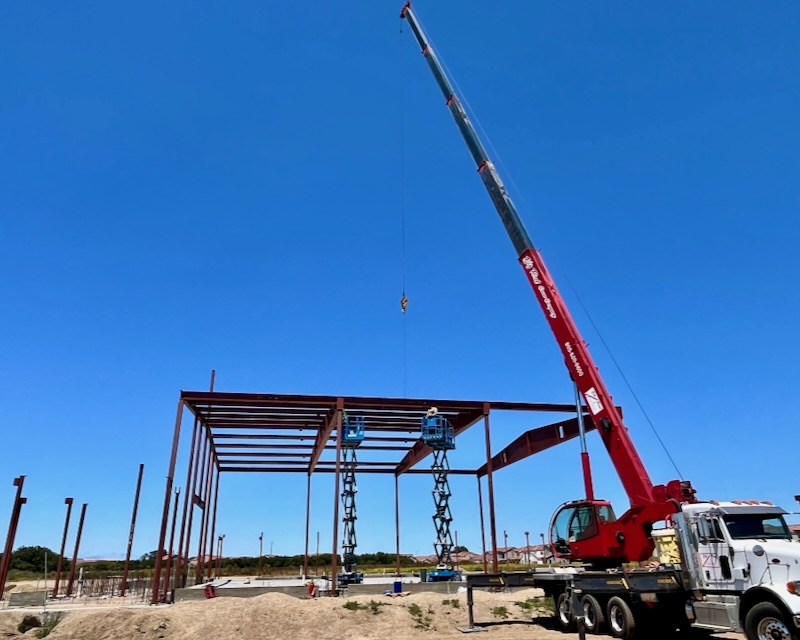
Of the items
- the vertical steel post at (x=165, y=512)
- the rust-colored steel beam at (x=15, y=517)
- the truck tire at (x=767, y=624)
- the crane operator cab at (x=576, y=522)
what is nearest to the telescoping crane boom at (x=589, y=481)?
the crane operator cab at (x=576, y=522)

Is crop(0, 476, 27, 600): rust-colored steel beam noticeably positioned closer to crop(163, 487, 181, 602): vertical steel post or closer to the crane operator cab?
crop(163, 487, 181, 602): vertical steel post

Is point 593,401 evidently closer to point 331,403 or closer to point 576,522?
point 576,522

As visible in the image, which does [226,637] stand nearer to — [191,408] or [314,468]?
[191,408]

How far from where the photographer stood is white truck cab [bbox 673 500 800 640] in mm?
10727

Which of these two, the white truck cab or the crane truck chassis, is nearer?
the white truck cab

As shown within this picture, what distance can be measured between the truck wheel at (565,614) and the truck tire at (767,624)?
220 inches

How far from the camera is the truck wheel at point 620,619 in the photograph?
44.5 feet

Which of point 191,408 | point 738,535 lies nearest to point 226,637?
point 191,408

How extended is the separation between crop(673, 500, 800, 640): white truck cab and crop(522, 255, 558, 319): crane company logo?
682cm

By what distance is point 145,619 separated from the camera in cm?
1808

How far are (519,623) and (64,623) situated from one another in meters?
14.3

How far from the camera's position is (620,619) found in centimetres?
1402

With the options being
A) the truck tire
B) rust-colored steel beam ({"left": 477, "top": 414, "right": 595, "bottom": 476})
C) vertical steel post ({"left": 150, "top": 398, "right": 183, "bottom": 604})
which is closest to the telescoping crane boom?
the truck tire

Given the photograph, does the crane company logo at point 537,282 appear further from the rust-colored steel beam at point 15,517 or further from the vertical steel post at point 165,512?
the rust-colored steel beam at point 15,517
